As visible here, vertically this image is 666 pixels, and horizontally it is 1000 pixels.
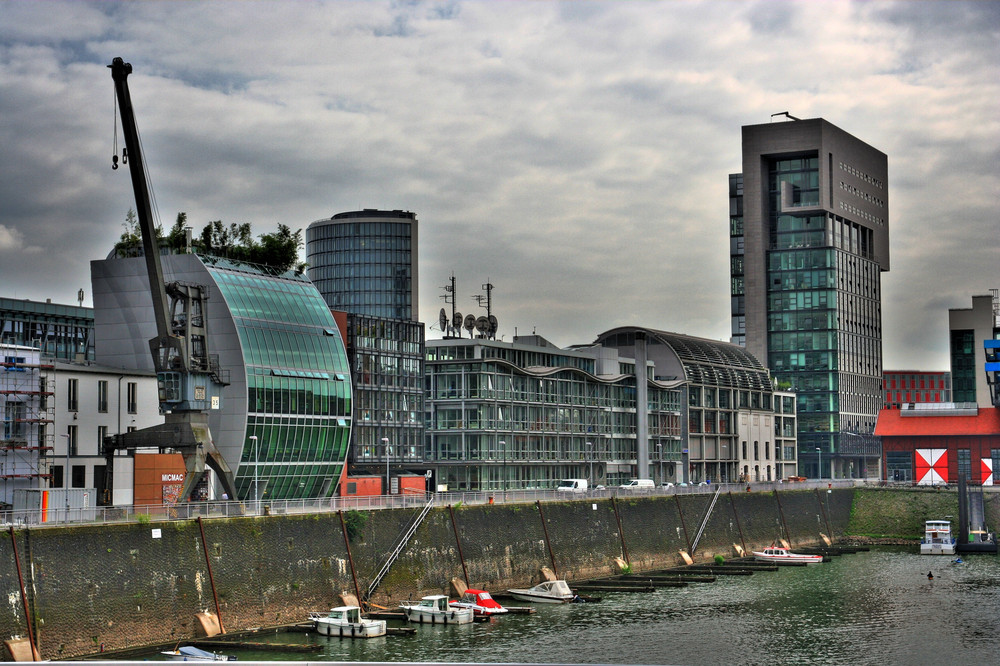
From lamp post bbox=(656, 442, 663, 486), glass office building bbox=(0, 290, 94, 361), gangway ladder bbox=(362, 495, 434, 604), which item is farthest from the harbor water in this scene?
glass office building bbox=(0, 290, 94, 361)

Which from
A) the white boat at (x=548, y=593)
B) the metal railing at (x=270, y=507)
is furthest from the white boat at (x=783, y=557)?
the white boat at (x=548, y=593)

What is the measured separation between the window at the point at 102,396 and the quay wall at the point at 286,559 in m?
23.5

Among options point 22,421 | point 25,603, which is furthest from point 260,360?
point 25,603

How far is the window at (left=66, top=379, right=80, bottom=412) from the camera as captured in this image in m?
93.9

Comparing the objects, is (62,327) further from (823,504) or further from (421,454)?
(823,504)

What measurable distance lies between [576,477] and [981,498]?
46842 mm

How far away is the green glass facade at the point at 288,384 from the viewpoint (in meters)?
104

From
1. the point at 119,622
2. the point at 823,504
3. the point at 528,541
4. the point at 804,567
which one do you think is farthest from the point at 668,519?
the point at 119,622

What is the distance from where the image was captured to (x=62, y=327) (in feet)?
527

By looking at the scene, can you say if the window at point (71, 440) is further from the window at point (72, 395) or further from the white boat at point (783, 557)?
the white boat at point (783, 557)

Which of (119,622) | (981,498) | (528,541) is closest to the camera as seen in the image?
(119,622)

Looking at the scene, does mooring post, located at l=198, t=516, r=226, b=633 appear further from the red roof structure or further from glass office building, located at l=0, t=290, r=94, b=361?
the red roof structure

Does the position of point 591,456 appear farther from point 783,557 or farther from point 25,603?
point 25,603

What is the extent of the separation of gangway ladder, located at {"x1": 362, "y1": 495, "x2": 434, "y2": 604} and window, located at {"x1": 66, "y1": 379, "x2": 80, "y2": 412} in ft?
85.4
